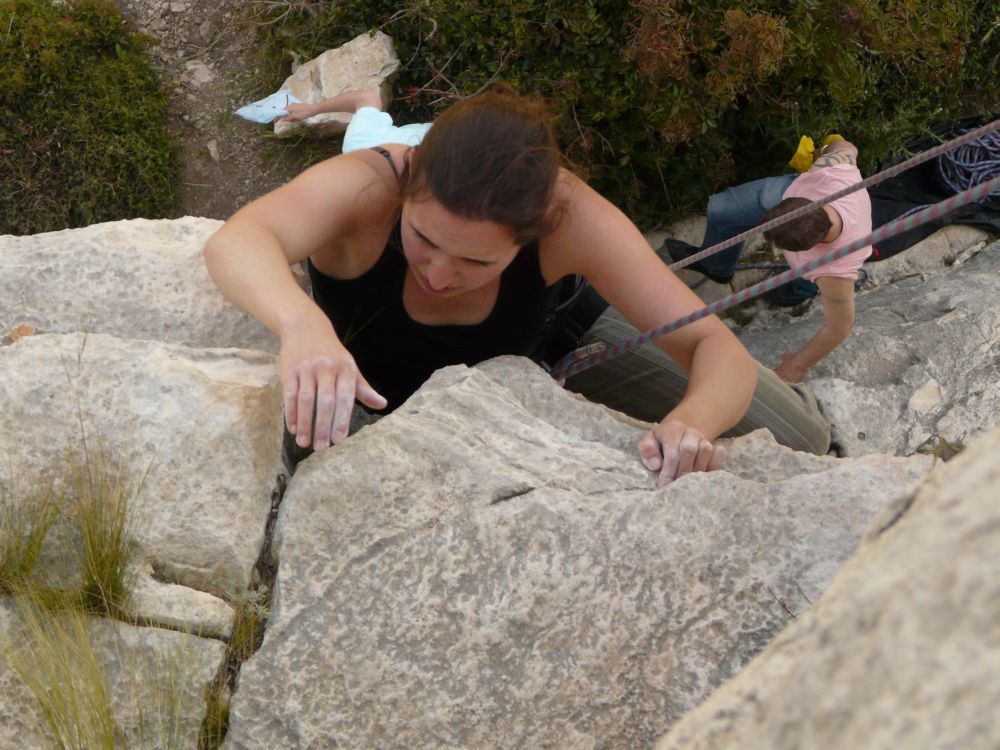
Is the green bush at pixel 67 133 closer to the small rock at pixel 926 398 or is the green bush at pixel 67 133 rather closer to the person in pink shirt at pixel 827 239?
the person in pink shirt at pixel 827 239

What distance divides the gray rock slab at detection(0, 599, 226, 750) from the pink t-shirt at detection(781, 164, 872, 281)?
2863 mm

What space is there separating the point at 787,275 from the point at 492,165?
0.80 meters

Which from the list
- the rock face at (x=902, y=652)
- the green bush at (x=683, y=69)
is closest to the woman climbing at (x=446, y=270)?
the rock face at (x=902, y=652)

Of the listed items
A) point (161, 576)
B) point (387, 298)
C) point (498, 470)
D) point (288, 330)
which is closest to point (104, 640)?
point (161, 576)

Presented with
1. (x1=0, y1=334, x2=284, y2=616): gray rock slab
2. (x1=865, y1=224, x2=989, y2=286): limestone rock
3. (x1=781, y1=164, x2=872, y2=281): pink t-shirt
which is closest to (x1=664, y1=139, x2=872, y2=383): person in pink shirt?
(x1=781, y1=164, x2=872, y2=281): pink t-shirt

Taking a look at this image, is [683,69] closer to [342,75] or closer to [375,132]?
[375,132]

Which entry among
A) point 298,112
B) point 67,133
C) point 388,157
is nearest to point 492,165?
point 388,157

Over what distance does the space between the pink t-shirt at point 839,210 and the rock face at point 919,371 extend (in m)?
0.33

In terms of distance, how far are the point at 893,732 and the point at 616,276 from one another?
5.98 ft

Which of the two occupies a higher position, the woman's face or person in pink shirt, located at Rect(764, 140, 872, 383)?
the woman's face

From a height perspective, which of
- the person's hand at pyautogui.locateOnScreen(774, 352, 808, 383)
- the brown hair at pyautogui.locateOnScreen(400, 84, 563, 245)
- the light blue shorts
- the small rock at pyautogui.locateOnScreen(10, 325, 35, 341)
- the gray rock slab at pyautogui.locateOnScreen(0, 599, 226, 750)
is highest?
the brown hair at pyautogui.locateOnScreen(400, 84, 563, 245)

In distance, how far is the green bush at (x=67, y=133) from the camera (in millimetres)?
4652

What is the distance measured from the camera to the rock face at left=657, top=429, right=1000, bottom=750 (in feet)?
2.86

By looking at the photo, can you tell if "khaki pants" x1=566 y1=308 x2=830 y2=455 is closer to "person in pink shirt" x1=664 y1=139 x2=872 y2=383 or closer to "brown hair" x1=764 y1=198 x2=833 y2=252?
"person in pink shirt" x1=664 y1=139 x2=872 y2=383
